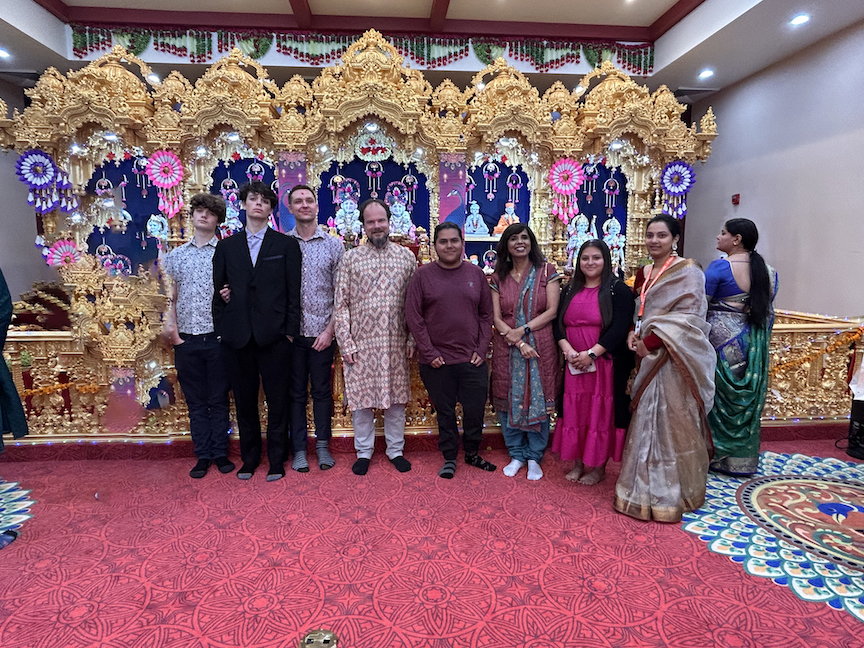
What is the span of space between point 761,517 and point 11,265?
879 cm

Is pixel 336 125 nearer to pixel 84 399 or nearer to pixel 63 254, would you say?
pixel 63 254

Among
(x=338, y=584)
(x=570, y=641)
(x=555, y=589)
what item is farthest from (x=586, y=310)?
(x=338, y=584)

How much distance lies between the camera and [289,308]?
110 inches

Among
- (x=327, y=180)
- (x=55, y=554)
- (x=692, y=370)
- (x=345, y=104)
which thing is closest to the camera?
(x=55, y=554)

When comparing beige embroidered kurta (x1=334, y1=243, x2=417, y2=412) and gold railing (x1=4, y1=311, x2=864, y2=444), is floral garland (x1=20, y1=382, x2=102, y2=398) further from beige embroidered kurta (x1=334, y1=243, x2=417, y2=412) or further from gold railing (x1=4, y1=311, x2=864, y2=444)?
beige embroidered kurta (x1=334, y1=243, x2=417, y2=412)

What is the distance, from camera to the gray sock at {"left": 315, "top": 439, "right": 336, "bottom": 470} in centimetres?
303

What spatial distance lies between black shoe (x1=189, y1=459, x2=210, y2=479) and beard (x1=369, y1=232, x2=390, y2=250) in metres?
1.75

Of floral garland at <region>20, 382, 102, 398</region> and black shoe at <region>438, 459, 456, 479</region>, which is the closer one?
black shoe at <region>438, 459, 456, 479</region>

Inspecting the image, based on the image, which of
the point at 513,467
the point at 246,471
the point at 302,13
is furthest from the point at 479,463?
the point at 302,13

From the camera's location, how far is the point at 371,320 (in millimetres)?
2889

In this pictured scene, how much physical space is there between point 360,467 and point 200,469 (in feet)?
3.27

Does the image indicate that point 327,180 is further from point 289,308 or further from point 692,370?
point 692,370

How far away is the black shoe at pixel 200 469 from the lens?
2.92m

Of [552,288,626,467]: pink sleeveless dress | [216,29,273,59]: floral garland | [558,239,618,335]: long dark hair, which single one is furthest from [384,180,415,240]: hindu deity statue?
[216,29,273,59]: floral garland
